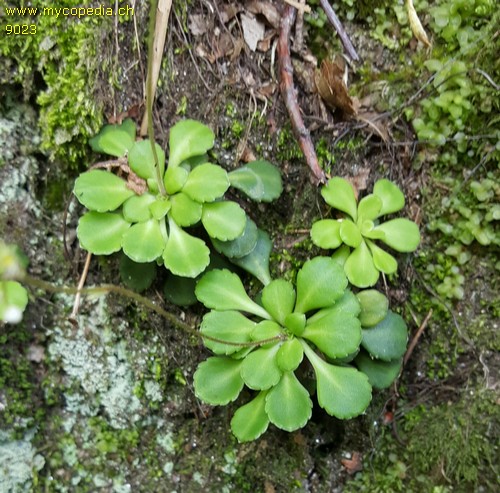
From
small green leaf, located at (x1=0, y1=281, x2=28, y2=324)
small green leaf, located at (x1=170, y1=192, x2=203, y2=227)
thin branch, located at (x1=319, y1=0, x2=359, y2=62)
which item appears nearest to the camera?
small green leaf, located at (x1=0, y1=281, x2=28, y2=324)

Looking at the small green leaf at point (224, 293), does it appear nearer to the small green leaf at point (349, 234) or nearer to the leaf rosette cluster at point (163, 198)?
the leaf rosette cluster at point (163, 198)

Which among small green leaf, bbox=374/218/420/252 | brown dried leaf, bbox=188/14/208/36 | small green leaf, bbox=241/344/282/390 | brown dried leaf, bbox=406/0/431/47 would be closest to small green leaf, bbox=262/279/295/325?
small green leaf, bbox=241/344/282/390

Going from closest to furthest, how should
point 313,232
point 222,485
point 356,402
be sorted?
point 356,402 < point 313,232 < point 222,485

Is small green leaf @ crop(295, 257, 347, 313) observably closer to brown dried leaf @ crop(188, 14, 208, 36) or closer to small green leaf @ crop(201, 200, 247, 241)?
small green leaf @ crop(201, 200, 247, 241)

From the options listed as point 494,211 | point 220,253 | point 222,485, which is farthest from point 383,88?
point 222,485

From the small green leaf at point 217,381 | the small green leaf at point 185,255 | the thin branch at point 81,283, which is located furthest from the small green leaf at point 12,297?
the small green leaf at point 217,381

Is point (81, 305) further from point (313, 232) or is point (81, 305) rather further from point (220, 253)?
point (313, 232)
